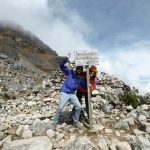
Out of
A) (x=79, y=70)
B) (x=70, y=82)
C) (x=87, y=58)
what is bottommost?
(x=70, y=82)

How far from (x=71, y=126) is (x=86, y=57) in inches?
103

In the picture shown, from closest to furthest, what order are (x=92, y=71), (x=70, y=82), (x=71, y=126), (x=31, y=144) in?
(x=31, y=144) < (x=70, y=82) < (x=71, y=126) < (x=92, y=71)

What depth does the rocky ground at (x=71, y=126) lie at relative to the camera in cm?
1040

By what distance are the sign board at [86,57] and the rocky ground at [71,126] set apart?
7.82 feet

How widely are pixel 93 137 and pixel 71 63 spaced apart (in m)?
8.73

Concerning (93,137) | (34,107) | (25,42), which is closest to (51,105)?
(34,107)

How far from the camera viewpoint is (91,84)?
12445 mm

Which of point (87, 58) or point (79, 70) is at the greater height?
point (87, 58)

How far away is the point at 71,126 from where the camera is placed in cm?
1214

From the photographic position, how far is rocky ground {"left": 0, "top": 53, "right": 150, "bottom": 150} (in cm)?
1040

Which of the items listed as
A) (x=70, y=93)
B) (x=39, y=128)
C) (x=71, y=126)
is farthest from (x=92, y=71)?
(x=39, y=128)

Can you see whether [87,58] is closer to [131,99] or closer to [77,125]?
[77,125]

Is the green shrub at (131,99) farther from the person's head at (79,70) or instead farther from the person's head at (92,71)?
the person's head at (79,70)

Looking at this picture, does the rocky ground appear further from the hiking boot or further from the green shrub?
the green shrub
